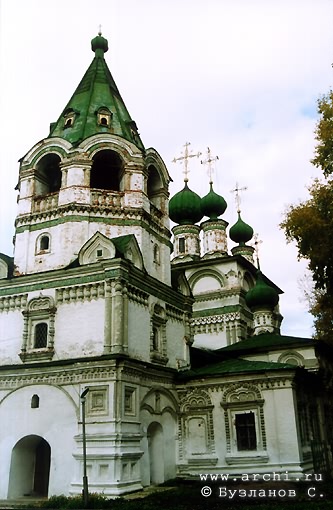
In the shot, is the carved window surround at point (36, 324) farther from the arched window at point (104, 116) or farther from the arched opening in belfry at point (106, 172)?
the arched window at point (104, 116)

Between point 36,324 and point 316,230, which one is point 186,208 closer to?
point 36,324

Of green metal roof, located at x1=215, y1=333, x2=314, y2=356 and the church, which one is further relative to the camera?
green metal roof, located at x1=215, y1=333, x2=314, y2=356

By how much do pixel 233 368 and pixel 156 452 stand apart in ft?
10.2

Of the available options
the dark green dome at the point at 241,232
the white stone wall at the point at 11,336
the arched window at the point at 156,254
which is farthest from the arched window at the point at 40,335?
the dark green dome at the point at 241,232

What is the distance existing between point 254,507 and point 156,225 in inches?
347

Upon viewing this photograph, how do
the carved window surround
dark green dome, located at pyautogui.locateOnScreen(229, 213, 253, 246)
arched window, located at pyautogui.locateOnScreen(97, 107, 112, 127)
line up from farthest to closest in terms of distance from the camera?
1. dark green dome, located at pyautogui.locateOnScreen(229, 213, 253, 246)
2. arched window, located at pyautogui.locateOnScreen(97, 107, 112, 127)
3. the carved window surround

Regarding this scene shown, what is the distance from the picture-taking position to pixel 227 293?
23.5 metres

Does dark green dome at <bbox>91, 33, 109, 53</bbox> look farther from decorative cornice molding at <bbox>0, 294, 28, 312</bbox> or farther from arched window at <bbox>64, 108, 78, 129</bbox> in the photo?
decorative cornice molding at <bbox>0, 294, 28, 312</bbox>

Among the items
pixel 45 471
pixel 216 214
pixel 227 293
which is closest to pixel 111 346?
pixel 45 471

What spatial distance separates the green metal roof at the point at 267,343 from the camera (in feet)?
61.1

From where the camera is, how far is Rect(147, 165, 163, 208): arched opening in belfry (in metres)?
16.9

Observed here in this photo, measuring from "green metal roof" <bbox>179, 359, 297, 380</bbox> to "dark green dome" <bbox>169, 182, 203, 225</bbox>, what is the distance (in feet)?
43.3

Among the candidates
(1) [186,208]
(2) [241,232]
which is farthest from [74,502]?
(2) [241,232]

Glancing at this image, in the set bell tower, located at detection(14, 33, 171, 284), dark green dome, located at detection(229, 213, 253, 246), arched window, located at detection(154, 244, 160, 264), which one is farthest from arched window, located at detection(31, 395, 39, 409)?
dark green dome, located at detection(229, 213, 253, 246)
